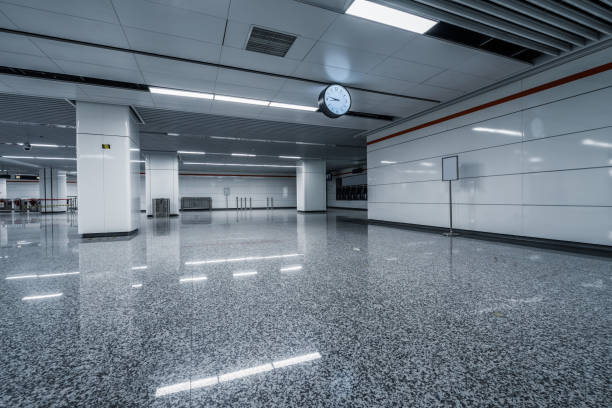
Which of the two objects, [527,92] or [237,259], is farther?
[527,92]

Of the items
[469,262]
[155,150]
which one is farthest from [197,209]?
[469,262]

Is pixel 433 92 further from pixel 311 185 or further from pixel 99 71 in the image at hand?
pixel 311 185

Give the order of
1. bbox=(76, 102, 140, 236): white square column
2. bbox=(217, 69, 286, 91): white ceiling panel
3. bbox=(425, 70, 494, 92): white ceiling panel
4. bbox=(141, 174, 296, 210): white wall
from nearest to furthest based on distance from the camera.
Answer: bbox=(217, 69, 286, 91): white ceiling panel
bbox=(425, 70, 494, 92): white ceiling panel
bbox=(76, 102, 140, 236): white square column
bbox=(141, 174, 296, 210): white wall

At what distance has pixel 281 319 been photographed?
234 cm

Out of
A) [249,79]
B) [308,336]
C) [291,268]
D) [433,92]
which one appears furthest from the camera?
[433,92]

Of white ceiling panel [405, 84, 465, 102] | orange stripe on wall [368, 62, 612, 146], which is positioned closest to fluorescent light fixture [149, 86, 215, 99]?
white ceiling panel [405, 84, 465, 102]

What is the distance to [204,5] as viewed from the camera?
3930 millimetres

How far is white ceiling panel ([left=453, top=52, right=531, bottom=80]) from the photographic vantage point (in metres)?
5.44

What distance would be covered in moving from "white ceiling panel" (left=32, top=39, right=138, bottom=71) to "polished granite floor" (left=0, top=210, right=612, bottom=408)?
383 centimetres

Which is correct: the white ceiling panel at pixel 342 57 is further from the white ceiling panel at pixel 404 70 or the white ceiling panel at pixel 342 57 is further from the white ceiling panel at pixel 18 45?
the white ceiling panel at pixel 18 45

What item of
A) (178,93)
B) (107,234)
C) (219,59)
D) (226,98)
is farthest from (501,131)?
(107,234)

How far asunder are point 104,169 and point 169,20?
5.24 m

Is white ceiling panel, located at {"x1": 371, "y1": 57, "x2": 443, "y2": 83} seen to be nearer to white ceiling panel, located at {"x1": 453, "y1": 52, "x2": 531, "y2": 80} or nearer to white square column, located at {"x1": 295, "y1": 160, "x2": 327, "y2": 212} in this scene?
white ceiling panel, located at {"x1": 453, "y1": 52, "x2": 531, "y2": 80}

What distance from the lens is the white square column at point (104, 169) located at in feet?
24.5
